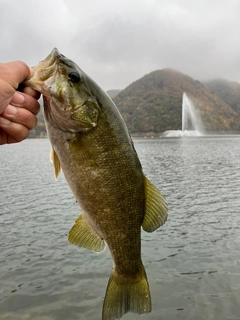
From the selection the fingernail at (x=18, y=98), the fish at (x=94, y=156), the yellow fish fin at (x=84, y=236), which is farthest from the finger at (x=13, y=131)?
the yellow fish fin at (x=84, y=236)

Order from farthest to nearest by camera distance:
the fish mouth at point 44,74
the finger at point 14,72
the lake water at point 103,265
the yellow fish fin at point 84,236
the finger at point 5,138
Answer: the lake water at point 103,265, the yellow fish fin at point 84,236, the finger at point 5,138, the fish mouth at point 44,74, the finger at point 14,72

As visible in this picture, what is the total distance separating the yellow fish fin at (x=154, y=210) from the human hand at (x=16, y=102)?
1466 mm

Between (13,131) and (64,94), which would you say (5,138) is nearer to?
(13,131)

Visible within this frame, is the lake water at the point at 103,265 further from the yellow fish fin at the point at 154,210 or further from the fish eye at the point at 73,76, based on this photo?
the fish eye at the point at 73,76

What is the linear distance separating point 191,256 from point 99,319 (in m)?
5.47

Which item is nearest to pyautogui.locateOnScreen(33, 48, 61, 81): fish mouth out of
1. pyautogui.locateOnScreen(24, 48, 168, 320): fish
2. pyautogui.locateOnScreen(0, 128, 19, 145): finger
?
pyautogui.locateOnScreen(24, 48, 168, 320): fish

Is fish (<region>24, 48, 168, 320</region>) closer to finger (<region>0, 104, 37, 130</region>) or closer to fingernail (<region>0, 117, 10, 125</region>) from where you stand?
finger (<region>0, 104, 37, 130</region>)

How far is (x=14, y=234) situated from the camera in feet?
53.9

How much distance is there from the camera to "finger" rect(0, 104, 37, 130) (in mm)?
3057

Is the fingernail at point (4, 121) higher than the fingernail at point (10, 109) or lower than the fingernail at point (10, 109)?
lower

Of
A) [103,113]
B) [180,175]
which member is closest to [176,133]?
[180,175]

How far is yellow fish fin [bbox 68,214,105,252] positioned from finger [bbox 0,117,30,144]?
1.11m

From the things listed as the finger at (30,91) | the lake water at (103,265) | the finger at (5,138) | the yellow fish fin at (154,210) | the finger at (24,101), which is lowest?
the lake water at (103,265)

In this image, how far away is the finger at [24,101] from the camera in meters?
3.00
